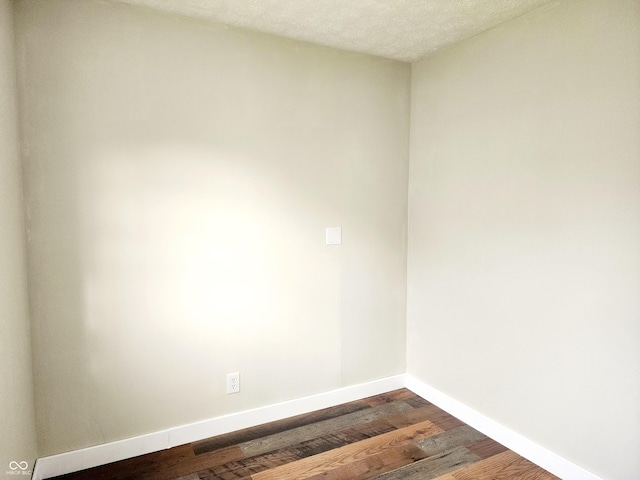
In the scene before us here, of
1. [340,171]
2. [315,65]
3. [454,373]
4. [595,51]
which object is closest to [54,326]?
[340,171]

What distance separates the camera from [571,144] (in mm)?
1898

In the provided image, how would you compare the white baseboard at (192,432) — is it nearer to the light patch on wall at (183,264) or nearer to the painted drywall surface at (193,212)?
the painted drywall surface at (193,212)

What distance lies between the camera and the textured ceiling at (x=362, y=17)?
1991mm

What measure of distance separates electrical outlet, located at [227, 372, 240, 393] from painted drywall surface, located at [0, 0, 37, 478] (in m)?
0.99

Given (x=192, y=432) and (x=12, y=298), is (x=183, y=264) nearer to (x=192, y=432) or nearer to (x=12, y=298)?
(x=12, y=298)

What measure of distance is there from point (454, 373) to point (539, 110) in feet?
5.68

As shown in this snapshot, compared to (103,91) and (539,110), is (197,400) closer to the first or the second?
(103,91)

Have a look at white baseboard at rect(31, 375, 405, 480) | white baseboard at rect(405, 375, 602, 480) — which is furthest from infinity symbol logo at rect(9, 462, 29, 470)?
white baseboard at rect(405, 375, 602, 480)

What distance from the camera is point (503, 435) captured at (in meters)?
2.29

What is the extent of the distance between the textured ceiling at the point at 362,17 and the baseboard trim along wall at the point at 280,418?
2367mm

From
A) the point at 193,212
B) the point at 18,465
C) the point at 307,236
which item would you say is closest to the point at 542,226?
the point at 307,236

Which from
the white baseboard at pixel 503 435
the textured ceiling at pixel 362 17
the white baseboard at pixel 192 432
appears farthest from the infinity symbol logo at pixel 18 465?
the white baseboard at pixel 503 435
